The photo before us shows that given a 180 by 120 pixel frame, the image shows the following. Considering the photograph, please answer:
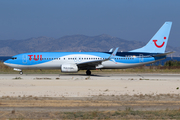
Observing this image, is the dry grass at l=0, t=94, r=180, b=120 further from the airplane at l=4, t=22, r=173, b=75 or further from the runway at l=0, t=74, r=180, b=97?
the airplane at l=4, t=22, r=173, b=75

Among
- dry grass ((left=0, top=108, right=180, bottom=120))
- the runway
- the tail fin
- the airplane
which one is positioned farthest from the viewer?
the tail fin

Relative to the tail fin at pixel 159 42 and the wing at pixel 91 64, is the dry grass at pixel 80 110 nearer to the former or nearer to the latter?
the wing at pixel 91 64

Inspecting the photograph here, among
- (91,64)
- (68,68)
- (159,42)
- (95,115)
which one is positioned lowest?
(95,115)

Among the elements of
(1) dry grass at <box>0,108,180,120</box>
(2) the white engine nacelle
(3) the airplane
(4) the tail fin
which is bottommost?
(1) dry grass at <box>0,108,180,120</box>

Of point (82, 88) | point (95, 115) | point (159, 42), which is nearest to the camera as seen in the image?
point (95, 115)

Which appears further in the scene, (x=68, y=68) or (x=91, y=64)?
(x=91, y=64)

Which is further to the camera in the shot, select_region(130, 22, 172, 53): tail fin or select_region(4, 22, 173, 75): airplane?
select_region(130, 22, 172, 53): tail fin

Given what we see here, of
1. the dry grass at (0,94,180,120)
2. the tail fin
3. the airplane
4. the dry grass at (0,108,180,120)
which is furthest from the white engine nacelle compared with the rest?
the dry grass at (0,108,180,120)

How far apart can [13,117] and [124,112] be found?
4.78 m

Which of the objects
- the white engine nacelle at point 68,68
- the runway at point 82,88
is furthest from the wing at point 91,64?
the runway at point 82,88

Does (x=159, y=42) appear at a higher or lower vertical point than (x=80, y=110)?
higher

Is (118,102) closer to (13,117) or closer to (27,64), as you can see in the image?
(13,117)

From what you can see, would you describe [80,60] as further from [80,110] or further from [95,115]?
[95,115]

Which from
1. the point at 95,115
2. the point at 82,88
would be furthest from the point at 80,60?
the point at 95,115
